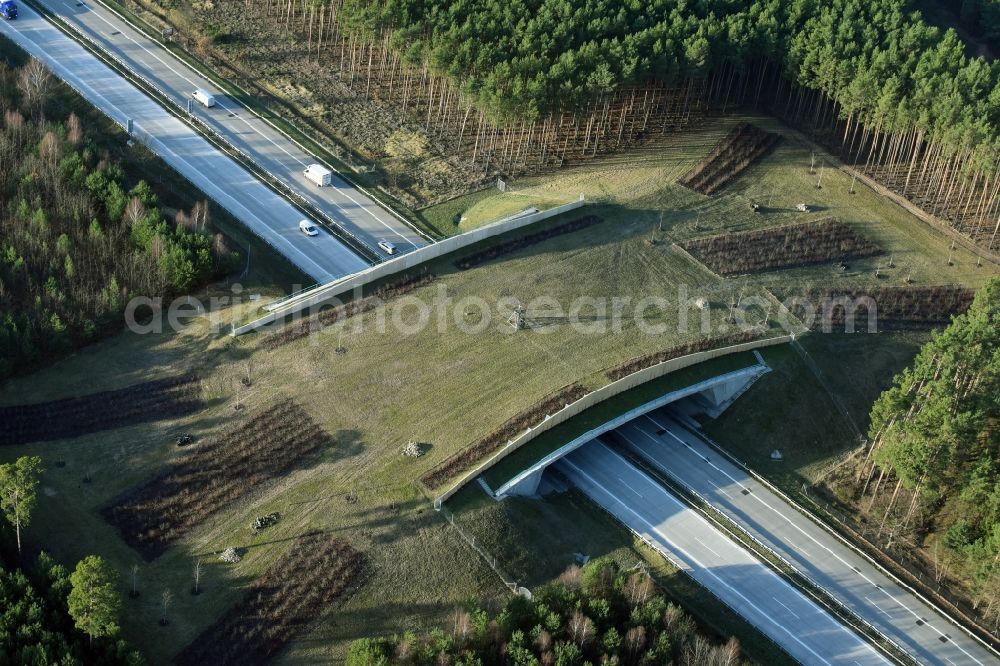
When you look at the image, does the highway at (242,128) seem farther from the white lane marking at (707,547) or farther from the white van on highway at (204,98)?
the white lane marking at (707,547)

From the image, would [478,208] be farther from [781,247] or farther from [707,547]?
[707,547]

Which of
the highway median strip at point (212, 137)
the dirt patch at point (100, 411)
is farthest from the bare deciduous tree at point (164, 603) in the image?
the highway median strip at point (212, 137)

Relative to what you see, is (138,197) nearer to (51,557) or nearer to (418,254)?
(418,254)

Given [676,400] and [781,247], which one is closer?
[676,400]

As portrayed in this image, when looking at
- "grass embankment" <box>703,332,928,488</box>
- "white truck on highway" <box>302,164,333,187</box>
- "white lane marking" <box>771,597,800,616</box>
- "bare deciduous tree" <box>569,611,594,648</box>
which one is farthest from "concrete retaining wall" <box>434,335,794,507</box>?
"white truck on highway" <box>302,164,333,187</box>

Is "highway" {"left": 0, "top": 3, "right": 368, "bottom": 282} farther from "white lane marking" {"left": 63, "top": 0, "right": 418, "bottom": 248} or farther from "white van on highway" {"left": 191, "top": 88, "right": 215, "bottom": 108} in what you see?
"white lane marking" {"left": 63, "top": 0, "right": 418, "bottom": 248}

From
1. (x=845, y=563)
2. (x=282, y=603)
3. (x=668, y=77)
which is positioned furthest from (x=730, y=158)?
(x=282, y=603)
